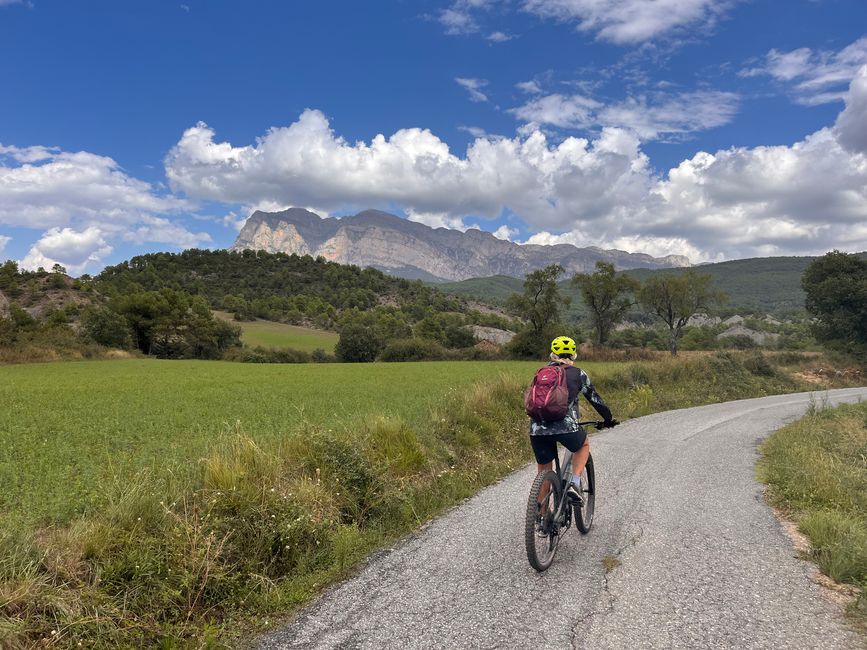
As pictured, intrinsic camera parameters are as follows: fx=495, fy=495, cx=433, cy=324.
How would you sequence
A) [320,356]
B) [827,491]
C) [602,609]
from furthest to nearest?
[320,356]
[827,491]
[602,609]

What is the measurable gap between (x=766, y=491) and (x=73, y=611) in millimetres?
9466

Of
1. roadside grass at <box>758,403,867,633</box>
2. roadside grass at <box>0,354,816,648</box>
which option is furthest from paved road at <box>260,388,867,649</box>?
roadside grass at <box>0,354,816,648</box>

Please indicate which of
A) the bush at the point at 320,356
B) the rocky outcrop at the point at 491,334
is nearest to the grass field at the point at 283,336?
the bush at the point at 320,356

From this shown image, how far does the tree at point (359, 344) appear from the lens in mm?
68188

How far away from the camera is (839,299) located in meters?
50.1

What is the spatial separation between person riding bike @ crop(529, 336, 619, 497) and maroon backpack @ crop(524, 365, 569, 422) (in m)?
0.11

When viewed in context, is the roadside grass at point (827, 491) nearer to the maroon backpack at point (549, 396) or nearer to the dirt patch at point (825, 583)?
the dirt patch at point (825, 583)

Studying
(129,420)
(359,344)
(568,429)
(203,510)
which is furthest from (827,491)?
(359,344)

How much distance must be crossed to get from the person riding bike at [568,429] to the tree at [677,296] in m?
59.9

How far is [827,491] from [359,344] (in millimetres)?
62821

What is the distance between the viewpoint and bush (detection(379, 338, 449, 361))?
6209 centimetres

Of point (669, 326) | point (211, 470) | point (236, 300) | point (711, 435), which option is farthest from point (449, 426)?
point (236, 300)

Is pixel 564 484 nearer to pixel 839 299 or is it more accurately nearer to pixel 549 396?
pixel 549 396

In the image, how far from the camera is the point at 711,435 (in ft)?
45.6
